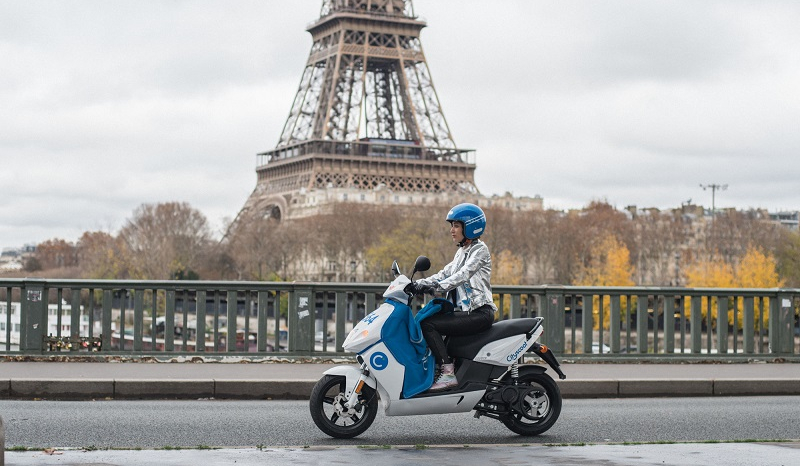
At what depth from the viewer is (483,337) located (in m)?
9.03

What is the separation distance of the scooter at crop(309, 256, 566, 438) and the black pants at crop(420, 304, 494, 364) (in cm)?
6

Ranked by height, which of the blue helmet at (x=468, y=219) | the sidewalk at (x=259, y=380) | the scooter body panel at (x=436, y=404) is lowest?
the sidewalk at (x=259, y=380)

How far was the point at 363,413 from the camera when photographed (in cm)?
889

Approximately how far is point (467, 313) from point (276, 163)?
90753 millimetres

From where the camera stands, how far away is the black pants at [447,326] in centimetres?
884

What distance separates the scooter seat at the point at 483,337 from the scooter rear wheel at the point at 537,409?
38cm

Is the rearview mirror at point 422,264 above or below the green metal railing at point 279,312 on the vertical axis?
above

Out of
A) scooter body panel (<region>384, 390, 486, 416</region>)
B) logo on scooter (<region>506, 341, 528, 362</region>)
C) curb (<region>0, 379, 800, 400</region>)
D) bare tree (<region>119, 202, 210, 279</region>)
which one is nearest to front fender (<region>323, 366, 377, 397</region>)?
scooter body panel (<region>384, 390, 486, 416</region>)

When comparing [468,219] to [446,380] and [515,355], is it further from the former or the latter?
[446,380]

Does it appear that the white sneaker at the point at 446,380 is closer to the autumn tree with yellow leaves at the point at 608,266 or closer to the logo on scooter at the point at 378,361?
the logo on scooter at the point at 378,361

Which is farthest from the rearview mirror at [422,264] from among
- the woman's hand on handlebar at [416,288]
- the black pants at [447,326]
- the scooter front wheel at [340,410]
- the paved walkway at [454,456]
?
the paved walkway at [454,456]

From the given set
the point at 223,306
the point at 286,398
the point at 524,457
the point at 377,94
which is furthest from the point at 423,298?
the point at 377,94

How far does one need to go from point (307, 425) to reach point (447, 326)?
165cm

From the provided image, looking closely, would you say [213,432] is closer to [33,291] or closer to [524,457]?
[524,457]
